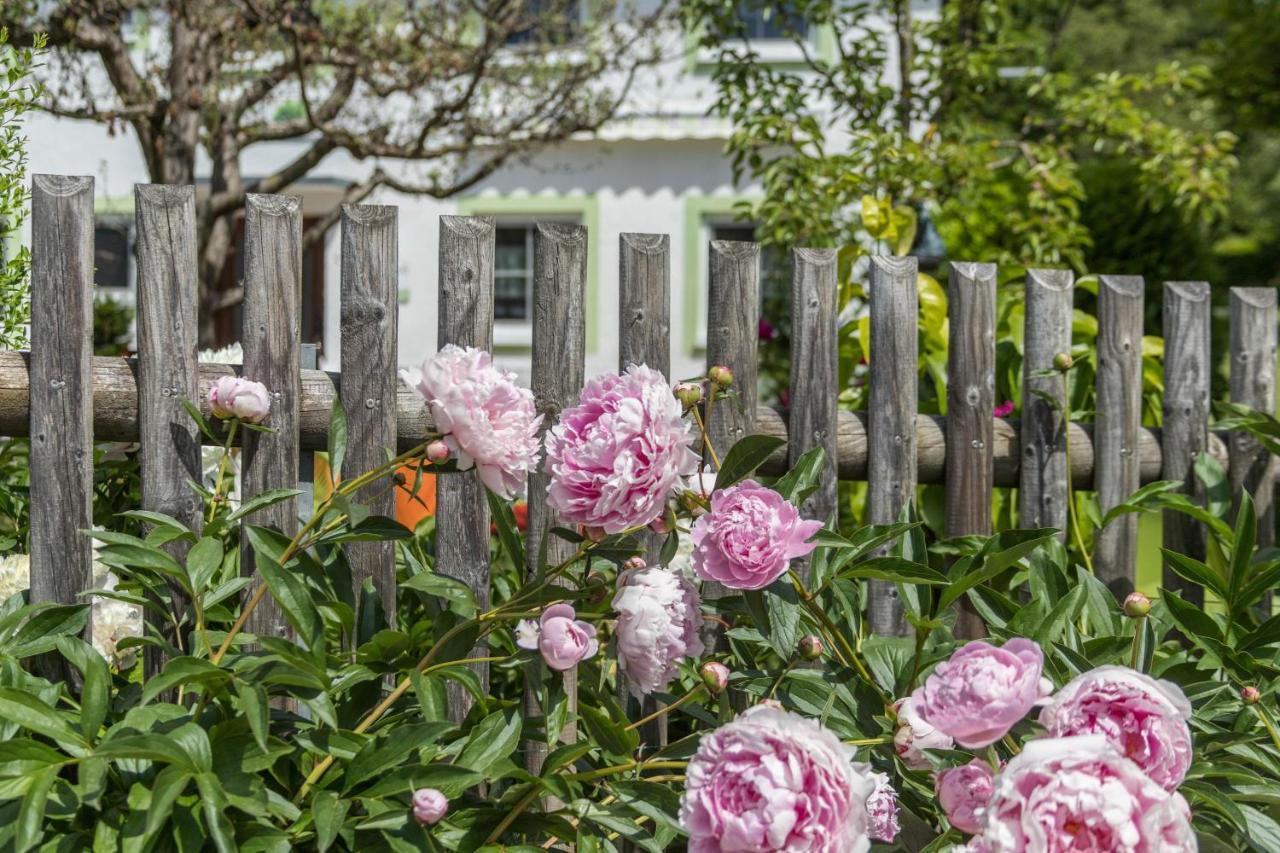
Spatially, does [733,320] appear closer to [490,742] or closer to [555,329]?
[555,329]

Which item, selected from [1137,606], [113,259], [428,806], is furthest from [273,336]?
[113,259]

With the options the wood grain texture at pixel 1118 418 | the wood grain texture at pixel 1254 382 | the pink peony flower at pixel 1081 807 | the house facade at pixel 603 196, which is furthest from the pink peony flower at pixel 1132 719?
the house facade at pixel 603 196

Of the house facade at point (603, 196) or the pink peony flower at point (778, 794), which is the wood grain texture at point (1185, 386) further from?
the house facade at point (603, 196)

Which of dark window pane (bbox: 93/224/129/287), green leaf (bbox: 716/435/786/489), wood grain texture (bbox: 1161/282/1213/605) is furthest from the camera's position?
dark window pane (bbox: 93/224/129/287)

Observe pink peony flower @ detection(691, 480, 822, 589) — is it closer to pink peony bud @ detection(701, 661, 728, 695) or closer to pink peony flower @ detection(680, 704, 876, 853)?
pink peony bud @ detection(701, 661, 728, 695)

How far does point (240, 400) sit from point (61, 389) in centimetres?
34

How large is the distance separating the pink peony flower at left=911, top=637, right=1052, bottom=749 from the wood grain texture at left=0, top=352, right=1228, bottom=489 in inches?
16.1

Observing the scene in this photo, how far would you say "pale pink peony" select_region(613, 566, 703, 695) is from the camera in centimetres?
131

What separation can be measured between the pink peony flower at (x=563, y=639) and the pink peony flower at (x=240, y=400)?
0.57 meters

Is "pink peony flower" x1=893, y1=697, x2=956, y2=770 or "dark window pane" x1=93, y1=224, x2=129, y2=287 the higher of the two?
"dark window pane" x1=93, y1=224, x2=129, y2=287

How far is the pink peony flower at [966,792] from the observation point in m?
1.16

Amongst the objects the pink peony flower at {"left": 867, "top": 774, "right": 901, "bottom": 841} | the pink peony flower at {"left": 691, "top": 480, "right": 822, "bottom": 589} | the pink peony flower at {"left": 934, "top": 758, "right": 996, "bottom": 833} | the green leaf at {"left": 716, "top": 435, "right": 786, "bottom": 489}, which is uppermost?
the green leaf at {"left": 716, "top": 435, "right": 786, "bottom": 489}

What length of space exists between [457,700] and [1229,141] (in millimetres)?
4250

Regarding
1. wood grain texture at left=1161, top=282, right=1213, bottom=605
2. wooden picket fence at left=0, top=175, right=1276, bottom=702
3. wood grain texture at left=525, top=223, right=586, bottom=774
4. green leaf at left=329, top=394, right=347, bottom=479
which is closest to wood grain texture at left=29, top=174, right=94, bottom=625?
wooden picket fence at left=0, top=175, right=1276, bottom=702
